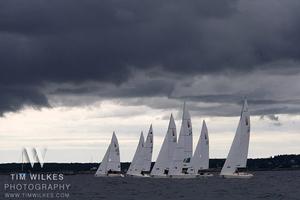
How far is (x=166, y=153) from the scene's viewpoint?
173125 millimetres

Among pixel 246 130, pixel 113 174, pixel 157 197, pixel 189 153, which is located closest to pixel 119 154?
pixel 113 174

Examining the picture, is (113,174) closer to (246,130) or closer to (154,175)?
(154,175)

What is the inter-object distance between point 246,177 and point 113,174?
4304 centimetres

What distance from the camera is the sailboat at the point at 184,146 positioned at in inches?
6373

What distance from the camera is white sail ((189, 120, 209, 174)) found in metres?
165

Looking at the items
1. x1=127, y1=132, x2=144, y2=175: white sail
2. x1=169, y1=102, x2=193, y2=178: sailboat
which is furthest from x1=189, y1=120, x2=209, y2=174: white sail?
x1=127, y1=132, x2=144, y2=175: white sail

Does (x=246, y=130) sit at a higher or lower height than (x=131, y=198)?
higher

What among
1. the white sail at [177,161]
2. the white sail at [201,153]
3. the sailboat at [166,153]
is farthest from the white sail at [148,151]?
the white sail at [201,153]

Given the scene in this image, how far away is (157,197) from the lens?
10888 centimetres

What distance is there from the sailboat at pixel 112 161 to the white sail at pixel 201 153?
94.4ft

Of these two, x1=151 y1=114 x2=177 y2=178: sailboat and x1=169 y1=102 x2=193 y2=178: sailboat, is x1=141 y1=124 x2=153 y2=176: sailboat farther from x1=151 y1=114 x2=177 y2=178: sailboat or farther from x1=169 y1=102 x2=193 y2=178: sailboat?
x1=169 y1=102 x2=193 y2=178: sailboat

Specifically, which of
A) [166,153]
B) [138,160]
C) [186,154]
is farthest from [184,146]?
[138,160]

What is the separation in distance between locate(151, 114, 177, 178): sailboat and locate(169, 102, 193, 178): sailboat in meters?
4.97

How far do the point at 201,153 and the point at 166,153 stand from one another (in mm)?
10356
